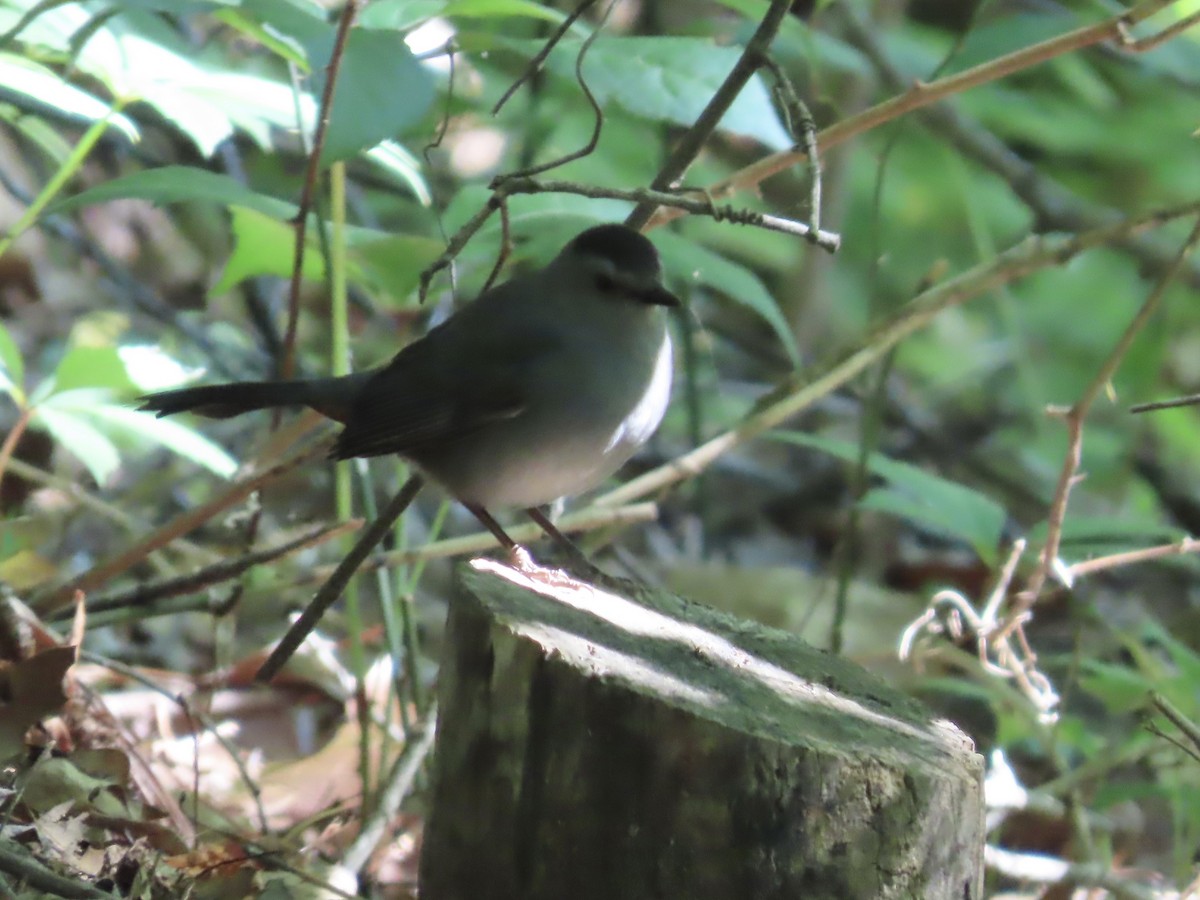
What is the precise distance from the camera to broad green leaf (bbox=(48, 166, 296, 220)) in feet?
7.94

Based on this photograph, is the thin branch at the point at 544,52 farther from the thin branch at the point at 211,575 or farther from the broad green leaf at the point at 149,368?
the thin branch at the point at 211,575

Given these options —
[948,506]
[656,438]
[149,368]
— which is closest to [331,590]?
[149,368]

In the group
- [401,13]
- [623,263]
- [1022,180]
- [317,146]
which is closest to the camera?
[317,146]

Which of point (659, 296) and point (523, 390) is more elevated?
point (659, 296)

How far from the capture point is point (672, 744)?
1.76 meters

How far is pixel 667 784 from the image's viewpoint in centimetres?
175

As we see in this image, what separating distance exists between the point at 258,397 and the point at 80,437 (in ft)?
1.32

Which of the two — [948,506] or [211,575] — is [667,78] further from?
[211,575]

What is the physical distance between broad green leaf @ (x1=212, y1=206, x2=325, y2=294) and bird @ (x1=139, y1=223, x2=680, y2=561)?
0.24m

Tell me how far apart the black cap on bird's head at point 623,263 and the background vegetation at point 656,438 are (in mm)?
61

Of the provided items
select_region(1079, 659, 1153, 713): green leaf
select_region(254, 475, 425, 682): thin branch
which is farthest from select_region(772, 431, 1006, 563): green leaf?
select_region(254, 475, 425, 682): thin branch

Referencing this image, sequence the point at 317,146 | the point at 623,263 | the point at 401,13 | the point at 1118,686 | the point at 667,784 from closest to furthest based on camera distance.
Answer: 1. the point at 667,784
2. the point at 317,146
3. the point at 401,13
4. the point at 623,263
5. the point at 1118,686

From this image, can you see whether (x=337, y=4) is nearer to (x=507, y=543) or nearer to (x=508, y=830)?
(x=507, y=543)

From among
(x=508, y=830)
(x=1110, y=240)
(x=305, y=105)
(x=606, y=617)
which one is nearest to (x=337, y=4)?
(x=305, y=105)
